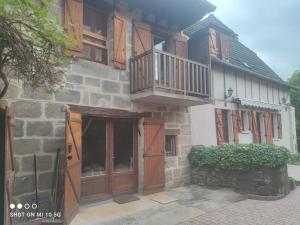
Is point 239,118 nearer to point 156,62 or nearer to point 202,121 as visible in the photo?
point 202,121

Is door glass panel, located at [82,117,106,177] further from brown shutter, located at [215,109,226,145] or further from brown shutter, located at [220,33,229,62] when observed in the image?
brown shutter, located at [220,33,229,62]

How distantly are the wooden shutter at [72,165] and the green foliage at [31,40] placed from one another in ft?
6.57

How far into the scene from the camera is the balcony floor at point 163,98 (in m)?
6.83

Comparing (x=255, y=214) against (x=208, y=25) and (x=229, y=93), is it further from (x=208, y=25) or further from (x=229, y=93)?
(x=208, y=25)

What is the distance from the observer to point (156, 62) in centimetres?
699

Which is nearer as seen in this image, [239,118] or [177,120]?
[177,120]

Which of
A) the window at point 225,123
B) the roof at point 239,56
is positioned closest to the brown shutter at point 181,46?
the roof at point 239,56

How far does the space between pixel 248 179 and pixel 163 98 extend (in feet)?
11.0

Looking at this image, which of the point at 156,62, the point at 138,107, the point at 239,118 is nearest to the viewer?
the point at 156,62

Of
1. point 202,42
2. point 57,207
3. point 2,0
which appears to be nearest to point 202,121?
point 202,42

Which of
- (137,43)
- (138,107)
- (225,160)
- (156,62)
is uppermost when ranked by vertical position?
(137,43)

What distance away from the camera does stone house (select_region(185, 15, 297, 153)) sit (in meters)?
9.81

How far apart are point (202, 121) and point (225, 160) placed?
1997 millimetres

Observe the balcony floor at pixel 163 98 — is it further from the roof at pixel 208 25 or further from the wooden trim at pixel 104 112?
the roof at pixel 208 25
